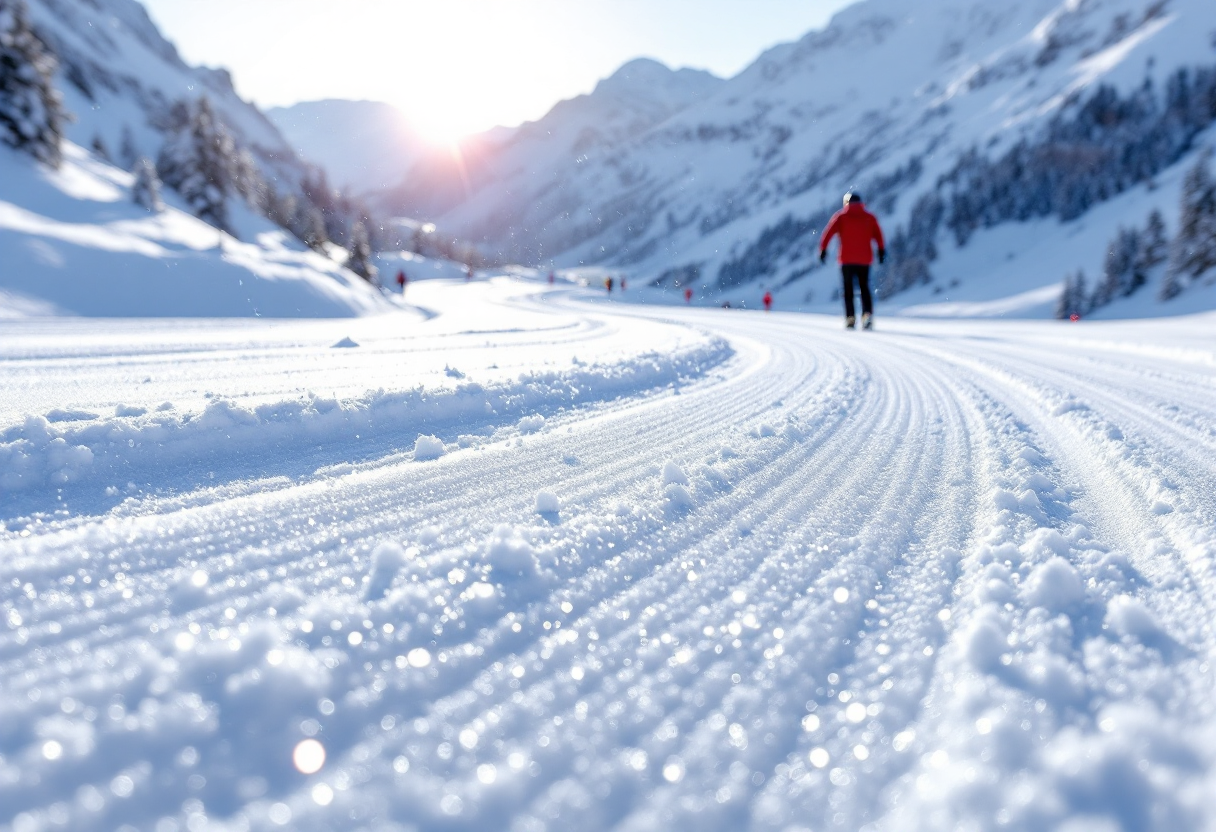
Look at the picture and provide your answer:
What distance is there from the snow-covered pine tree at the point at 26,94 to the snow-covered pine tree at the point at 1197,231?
4419 cm

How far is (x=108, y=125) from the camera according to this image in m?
64.4

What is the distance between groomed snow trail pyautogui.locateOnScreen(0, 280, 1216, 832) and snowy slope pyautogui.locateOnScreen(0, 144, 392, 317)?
31.0ft

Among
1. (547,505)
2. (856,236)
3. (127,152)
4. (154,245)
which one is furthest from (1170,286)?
(127,152)

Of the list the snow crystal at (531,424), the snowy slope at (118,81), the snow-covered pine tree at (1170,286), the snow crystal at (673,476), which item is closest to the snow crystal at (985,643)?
the snow crystal at (673,476)

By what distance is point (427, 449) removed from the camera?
8.54 ft

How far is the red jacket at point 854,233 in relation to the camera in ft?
25.8

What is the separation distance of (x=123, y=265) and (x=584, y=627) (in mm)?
13866

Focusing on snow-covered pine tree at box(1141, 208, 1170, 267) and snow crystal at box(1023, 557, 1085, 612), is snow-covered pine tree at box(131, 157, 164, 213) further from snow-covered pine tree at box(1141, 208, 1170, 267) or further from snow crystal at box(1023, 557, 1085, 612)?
snow-covered pine tree at box(1141, 208, 1170, 267)

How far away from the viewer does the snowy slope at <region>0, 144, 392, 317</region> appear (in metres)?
10.0

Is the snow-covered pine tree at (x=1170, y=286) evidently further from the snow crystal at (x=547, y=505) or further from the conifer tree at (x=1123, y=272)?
the snow crystal at (x=547, y=505)

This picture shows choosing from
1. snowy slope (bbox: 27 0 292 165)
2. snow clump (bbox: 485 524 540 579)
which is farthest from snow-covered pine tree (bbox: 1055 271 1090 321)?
snowy slope (bbox: 27 0 292 165)

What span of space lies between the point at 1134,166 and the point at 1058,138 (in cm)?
1098

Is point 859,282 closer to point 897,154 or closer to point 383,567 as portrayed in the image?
point 383,567

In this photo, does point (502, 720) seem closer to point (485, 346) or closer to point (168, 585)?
point (168, 585)
